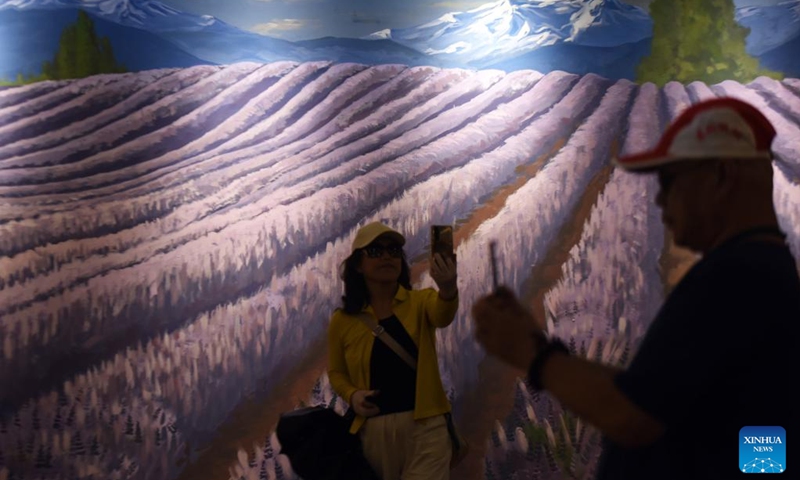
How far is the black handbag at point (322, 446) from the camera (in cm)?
240

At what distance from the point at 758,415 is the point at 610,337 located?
7.79ft

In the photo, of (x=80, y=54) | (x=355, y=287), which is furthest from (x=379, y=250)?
(x=80, y=54)

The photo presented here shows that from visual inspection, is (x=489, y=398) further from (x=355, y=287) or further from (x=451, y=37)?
(x=451, y=37)

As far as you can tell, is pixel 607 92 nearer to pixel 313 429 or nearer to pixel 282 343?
pixel 282 343

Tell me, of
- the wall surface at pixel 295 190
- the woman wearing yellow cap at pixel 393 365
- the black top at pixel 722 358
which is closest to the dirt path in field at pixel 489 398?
the wall surface at pixel 295 190

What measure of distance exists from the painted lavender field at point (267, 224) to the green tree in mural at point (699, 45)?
0.07 metres

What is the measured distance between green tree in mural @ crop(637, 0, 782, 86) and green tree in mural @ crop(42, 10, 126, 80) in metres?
2.55

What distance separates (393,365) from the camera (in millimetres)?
2451

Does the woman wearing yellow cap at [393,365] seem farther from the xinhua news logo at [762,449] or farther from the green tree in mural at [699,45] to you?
the green tree in mural at [699,45]

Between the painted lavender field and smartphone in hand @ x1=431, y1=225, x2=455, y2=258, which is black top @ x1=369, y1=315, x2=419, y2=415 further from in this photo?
the painted lavender field

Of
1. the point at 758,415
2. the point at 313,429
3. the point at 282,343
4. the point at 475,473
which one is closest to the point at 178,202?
the point at 282,343

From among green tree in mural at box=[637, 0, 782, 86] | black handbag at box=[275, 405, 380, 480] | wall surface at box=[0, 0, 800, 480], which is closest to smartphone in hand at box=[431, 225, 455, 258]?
black handbag at box=[275, 405, 380, 480]

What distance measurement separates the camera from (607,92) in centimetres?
367

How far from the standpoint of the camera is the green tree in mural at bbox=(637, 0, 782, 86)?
139 inches
